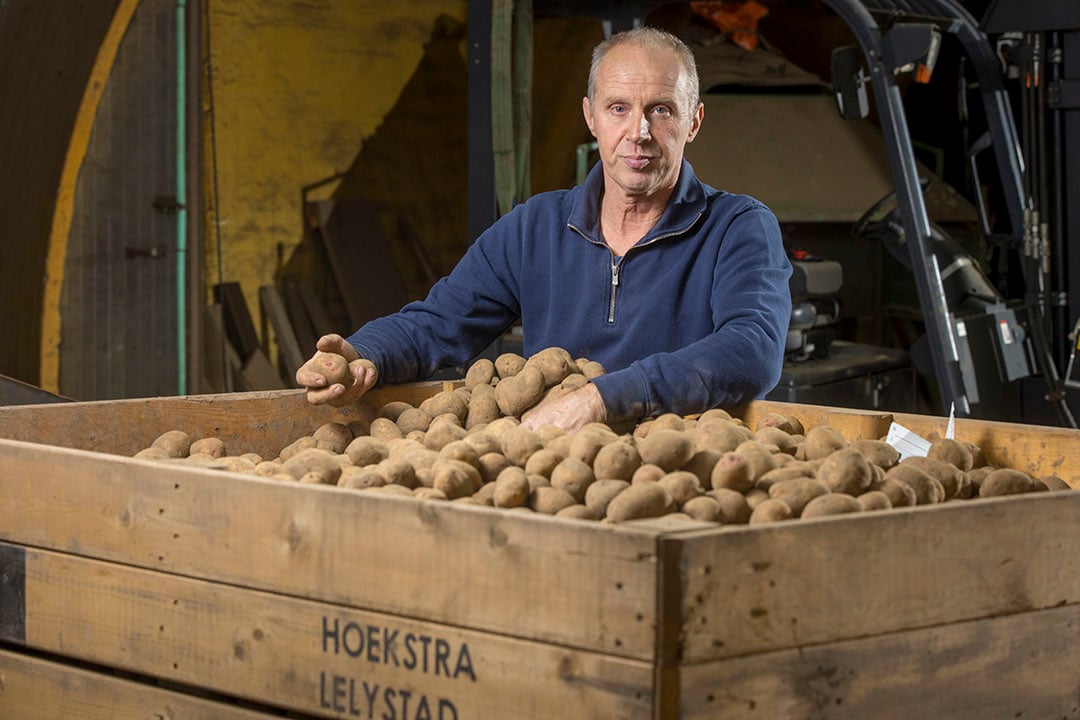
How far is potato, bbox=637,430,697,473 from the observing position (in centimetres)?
212

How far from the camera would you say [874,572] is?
1.81 meters

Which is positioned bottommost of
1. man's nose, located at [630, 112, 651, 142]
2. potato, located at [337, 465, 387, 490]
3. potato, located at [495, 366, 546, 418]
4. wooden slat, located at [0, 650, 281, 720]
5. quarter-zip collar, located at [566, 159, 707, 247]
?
wooden slat, located at [0, 650, 281, 720]

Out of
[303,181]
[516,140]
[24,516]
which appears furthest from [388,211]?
[24,516]

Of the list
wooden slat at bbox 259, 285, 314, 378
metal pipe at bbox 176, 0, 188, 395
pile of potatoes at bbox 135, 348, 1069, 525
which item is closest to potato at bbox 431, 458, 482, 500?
pile of potatoes at bbox 135, 348, 1069, 525

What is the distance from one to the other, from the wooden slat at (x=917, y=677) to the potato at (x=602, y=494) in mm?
352

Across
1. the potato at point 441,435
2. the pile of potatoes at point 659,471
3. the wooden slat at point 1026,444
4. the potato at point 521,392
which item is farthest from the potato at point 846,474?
the potato at point 521,392

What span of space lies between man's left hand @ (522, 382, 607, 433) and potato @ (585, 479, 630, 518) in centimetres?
49

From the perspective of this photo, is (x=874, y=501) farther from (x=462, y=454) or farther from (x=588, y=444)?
(x=462, y=454)

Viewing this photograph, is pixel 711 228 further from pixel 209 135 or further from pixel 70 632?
pixel 209 135

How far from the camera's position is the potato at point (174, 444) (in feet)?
8.75

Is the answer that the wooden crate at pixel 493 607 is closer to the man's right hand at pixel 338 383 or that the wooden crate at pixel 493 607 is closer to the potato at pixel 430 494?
the potato at pixel 430 494

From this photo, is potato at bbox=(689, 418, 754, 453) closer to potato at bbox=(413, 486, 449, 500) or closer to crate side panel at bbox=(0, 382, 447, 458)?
potato at bbox=(413, 486, 449, 500)

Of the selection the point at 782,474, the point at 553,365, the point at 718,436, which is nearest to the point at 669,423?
the point at 718,436

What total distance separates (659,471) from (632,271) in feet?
3.36
